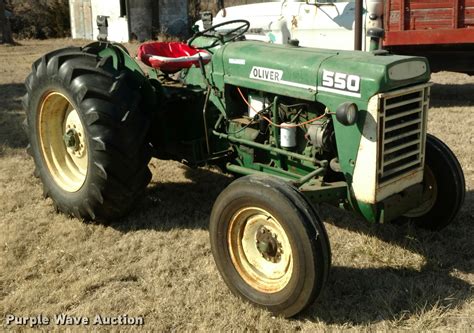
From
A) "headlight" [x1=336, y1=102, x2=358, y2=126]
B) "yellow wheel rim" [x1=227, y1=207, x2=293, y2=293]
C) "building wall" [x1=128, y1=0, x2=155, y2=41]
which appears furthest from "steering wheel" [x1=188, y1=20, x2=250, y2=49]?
"building wall" [x1=128, y1=0, x2=155, y2=41]

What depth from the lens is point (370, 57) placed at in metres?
3.16

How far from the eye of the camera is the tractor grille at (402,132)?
3.04 metres

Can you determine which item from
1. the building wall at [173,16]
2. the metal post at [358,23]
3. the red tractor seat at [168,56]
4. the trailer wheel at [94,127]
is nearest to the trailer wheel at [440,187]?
the red tractor seat at [168,56]

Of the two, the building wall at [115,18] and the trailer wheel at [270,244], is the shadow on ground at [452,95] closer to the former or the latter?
the trailer wheel at [270,244]

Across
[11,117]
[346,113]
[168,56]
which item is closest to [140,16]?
[11,117]

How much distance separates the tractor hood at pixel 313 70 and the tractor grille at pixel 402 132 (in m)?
0.09

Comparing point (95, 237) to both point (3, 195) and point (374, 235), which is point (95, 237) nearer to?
point (3, 195)

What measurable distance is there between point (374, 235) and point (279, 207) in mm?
1309

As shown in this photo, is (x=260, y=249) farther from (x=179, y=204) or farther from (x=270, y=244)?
(x=179, y=204)

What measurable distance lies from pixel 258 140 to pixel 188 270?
→ 0.99 meters

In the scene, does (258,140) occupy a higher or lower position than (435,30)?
lower

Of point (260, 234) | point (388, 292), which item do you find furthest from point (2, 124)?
point (388, 292)

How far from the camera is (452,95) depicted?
8.84 metres

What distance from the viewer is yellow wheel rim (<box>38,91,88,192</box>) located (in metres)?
4.20
